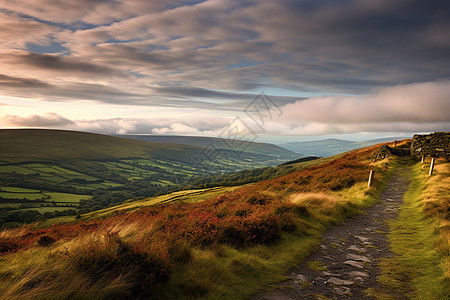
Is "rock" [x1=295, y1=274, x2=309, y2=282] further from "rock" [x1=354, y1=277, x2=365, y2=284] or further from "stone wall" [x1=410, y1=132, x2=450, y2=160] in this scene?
"stone wall" [x1=410, y1=132, x2=450, y2=160]

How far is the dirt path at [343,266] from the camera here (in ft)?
20.3

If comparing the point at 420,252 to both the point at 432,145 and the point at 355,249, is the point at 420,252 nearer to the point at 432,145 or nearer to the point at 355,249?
the point at 355,249

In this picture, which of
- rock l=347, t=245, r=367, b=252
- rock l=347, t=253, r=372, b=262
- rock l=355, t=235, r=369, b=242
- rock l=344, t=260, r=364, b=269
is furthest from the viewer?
rock l=355, t=235, r=369, b=242

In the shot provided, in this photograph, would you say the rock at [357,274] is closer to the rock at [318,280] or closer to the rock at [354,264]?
the rock at [354,264]

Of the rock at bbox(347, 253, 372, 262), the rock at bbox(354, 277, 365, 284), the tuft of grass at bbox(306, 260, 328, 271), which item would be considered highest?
the rock at bbox(354, 277, 365, 284)

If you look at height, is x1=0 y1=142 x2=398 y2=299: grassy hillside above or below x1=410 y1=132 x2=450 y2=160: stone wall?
below

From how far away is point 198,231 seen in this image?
8.45 metres

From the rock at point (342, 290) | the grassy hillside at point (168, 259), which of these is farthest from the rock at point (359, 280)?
the grassy hillside at point (168, 259)

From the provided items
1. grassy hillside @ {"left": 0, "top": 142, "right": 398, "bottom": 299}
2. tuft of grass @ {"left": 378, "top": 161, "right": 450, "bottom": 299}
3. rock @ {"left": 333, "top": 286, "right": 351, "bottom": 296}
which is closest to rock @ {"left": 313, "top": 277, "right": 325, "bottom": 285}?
rock @ {"left": 333, "top": 286, "right": 351, "bottom": 296}

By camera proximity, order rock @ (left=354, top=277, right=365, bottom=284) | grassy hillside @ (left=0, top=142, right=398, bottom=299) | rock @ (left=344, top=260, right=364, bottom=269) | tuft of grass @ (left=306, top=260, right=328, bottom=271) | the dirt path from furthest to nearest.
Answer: rock @ (left=344, top=260, right=364, bottom=269)
tuft of grass @ (left=306, top=260, right=328, bottom=271)
rock @ (left=354, top=277, right=365, bottom=284)
the dirt path
grassy hillside @ (left=0, top=142, right=398, bottom=299)

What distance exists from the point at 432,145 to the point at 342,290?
38546mm

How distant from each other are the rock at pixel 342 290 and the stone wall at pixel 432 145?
36196 mm

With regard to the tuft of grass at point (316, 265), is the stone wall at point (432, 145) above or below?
above

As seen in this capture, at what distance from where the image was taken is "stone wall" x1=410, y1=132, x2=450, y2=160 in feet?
109
